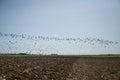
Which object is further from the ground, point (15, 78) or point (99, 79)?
point (15, 78)

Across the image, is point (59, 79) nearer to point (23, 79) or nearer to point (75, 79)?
point (75, 79)

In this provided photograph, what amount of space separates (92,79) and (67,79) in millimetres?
2258

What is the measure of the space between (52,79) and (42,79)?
105 centimetres

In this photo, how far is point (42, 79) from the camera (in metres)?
10.8

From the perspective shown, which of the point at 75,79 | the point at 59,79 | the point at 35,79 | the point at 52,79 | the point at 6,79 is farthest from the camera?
the point at 75,79

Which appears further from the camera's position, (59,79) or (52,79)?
(59,79)

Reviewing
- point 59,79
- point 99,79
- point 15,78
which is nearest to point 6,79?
point 15,78

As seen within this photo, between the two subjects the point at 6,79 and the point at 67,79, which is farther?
the point at 67,79

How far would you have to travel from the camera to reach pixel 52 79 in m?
11.6

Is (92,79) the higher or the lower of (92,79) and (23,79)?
the lower

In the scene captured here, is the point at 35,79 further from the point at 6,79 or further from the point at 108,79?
the point at 108,79

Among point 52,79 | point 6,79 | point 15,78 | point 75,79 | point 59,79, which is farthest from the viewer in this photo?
point 75,79

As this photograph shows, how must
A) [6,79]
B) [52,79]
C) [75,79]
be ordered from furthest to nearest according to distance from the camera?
[75,79], [52,79], [6,79]

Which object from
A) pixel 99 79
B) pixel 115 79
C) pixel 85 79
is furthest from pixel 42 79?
pixel 115 79
